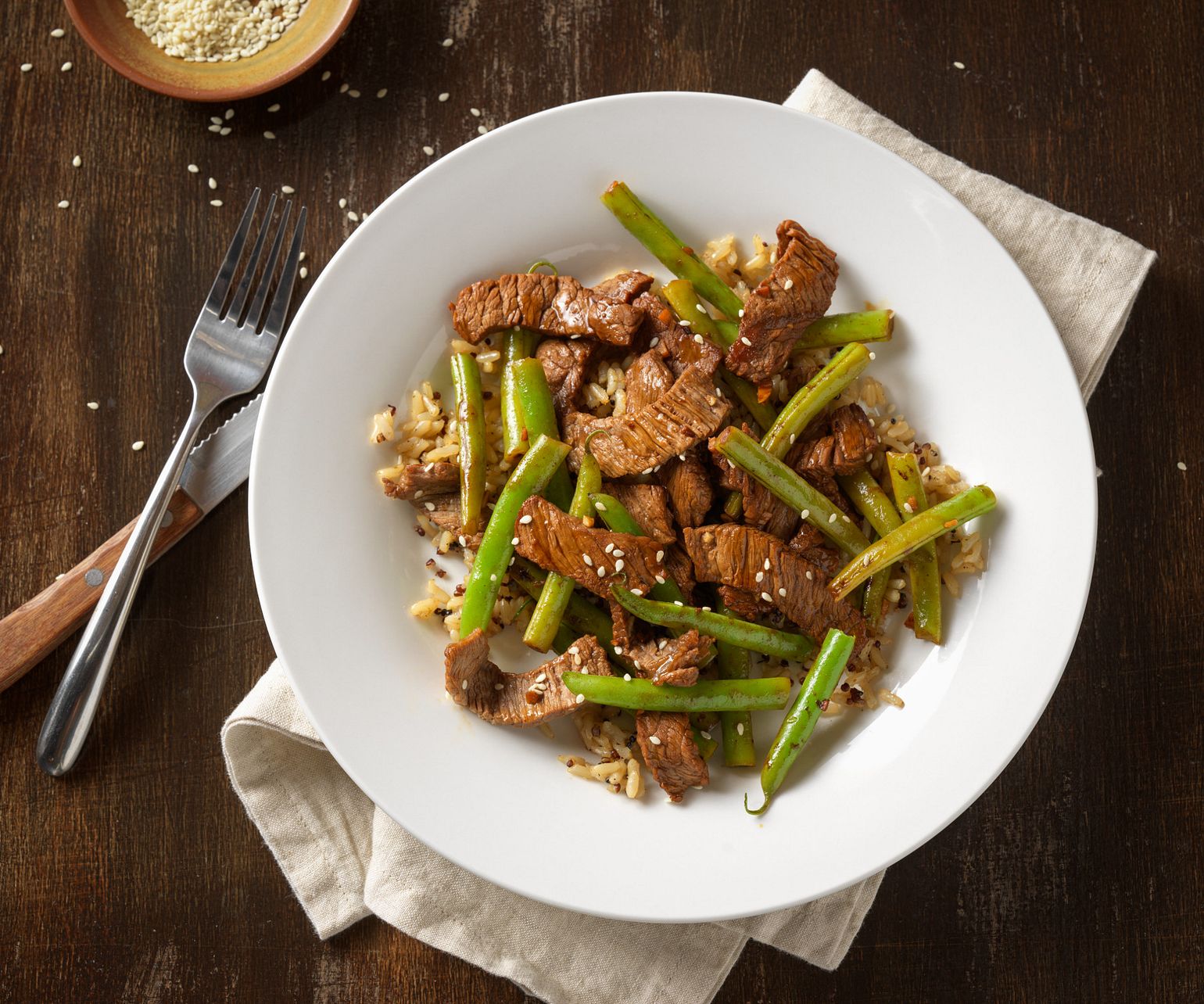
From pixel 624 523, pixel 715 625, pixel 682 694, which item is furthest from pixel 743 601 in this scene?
pixel 624 523

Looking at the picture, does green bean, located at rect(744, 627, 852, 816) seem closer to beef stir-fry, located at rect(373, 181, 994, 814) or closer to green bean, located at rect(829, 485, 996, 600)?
beef stir-fry, located at rect(373, 181, 994, 814)

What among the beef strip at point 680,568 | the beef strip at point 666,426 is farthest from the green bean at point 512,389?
the beef strip at point 680,568

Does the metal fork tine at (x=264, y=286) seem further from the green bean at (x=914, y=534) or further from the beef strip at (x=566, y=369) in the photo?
the green bean at (x=914, y=534)

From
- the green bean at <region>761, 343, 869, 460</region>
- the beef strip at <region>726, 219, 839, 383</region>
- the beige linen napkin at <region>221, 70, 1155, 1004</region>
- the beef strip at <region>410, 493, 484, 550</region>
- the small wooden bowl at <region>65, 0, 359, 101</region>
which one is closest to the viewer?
the beef strip at <region>726, 219, 839, 383</region>

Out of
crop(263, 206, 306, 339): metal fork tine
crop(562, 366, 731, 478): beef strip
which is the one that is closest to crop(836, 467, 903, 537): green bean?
crop(562, 366, 731, 478): beef strip

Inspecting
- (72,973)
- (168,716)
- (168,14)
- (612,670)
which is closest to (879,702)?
(612,670)

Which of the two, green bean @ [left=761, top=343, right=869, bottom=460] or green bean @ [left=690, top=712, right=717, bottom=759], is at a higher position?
green bean @ [left=761, top=343, right=869, bottom=460]
